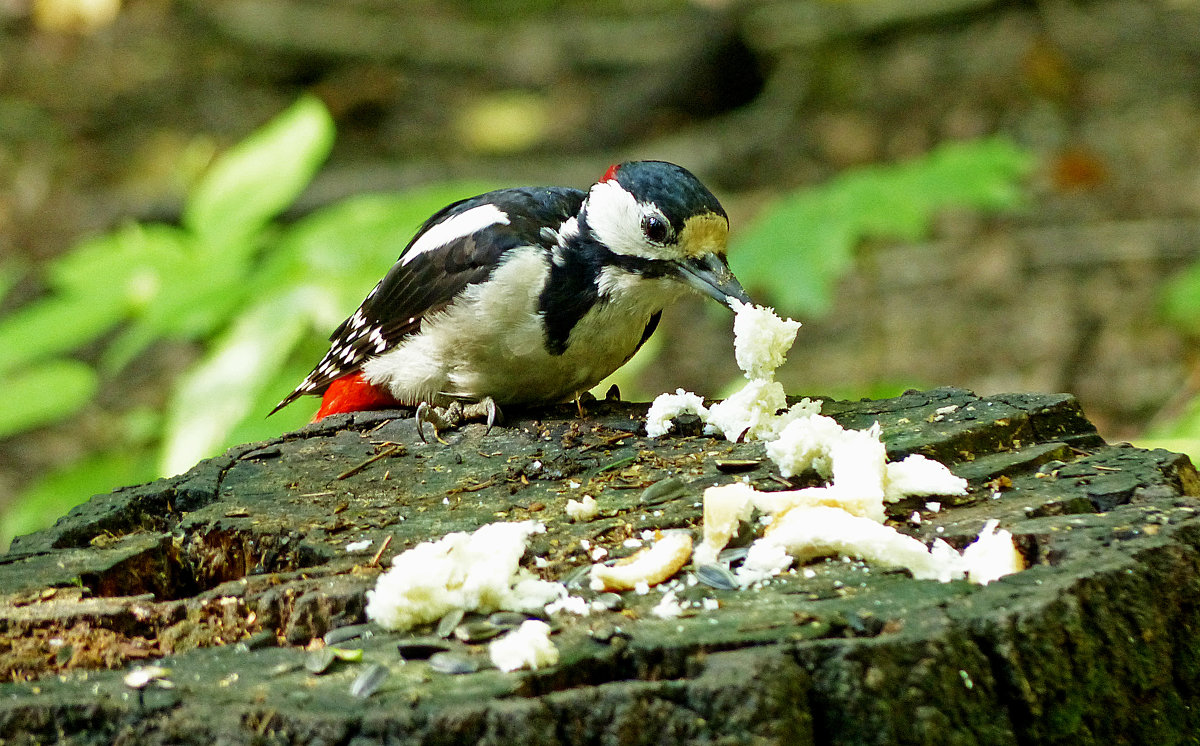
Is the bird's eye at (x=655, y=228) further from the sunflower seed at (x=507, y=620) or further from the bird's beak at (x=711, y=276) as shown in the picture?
the sunflower seed at (x=507, y=620)

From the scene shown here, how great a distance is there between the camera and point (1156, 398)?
5.80 metres

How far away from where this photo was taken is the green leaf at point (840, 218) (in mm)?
3406

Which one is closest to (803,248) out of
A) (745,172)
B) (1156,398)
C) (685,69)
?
(1156,398)

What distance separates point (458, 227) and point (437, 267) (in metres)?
0.12

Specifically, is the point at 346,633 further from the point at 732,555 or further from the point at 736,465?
the point at 736,465

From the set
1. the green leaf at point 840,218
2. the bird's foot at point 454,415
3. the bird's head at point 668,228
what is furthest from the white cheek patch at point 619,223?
the green leaf at point 840,218

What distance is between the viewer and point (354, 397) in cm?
326

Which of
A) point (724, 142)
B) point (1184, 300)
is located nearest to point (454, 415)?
point (1184, 300)

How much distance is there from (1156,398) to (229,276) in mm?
4823

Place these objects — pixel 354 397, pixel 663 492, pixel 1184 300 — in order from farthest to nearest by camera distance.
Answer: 1. pixel 1184 300
2. pixel 354 397
3. pixel 663 492

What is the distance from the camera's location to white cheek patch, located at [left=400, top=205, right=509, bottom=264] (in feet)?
9.70

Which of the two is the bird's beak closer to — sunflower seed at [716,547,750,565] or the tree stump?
the tree stump

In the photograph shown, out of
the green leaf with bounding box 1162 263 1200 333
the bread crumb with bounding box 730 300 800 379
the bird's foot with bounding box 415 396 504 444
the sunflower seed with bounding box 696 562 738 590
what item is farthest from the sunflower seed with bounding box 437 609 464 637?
the green leaf with bounding box 1162 263 1200 333

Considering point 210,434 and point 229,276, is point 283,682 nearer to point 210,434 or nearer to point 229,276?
point 210,434
